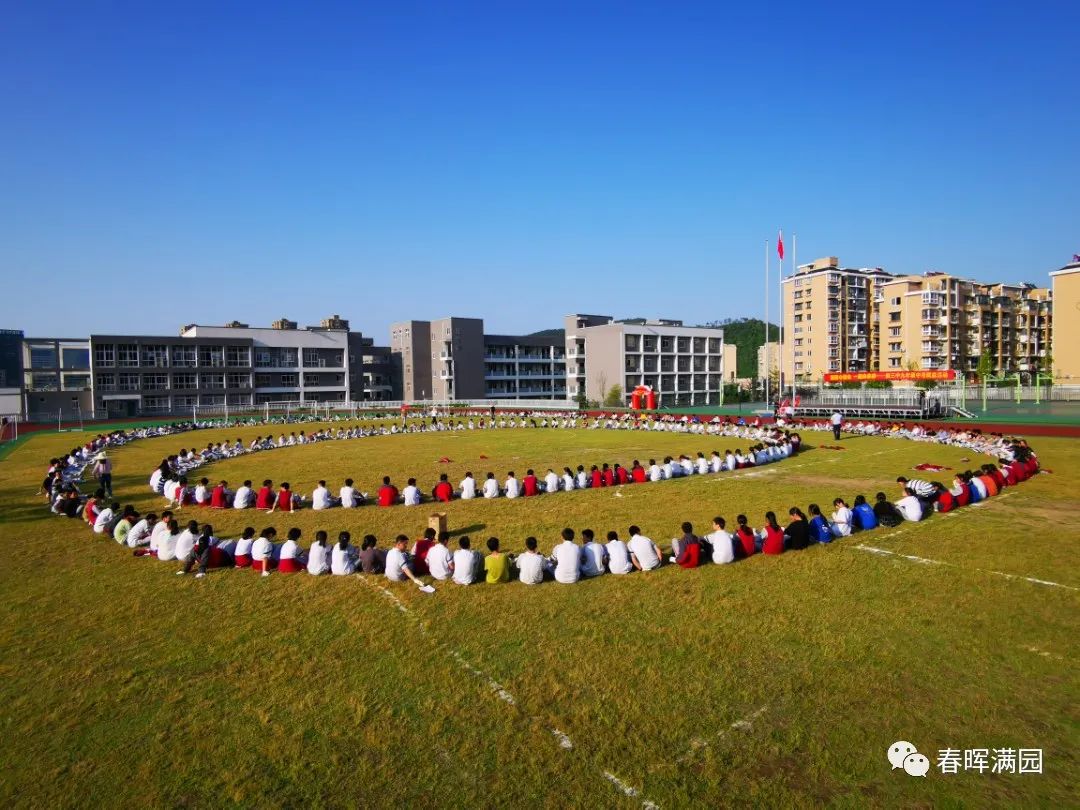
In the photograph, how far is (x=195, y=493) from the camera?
17.4 metres

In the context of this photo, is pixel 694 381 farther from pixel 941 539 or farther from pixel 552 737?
pixel 552 737

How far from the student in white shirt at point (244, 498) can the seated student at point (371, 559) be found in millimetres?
7586

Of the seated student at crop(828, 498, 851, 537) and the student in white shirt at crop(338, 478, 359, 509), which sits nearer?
the seated student at crop(828, 498, 851, 537)

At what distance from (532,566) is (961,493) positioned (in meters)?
11.4

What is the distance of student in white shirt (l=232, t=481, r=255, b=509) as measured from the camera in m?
17.0

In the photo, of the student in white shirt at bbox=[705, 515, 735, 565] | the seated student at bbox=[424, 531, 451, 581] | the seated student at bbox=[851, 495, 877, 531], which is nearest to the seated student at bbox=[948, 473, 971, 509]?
the seated student at bbox=[851, 495, 877, 531]

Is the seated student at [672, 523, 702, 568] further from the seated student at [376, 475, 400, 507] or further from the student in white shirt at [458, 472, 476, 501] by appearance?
the seated student at [376, 475, 400, 507]

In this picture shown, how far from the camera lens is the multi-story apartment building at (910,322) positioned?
7994 centimetres

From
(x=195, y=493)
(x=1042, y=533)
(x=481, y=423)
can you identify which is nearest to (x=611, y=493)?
(x=1042, y=533)

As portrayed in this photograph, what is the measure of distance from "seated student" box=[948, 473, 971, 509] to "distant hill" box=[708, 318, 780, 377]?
3872 inches

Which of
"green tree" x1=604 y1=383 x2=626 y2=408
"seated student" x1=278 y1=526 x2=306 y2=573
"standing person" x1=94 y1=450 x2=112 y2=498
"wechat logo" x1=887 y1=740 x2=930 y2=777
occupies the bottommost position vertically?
"wechat logo" x1=887 y1=740 x2=930 y2=777

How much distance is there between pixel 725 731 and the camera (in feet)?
20.4

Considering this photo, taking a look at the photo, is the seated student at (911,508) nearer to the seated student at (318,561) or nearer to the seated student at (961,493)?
the seated student at (961,493)

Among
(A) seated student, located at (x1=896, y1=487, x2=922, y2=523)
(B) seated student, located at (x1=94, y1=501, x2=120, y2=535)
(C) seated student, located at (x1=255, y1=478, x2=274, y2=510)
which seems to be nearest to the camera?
(A) seated student, located at (x1=896, y1=487, x2=922, y2=523)
